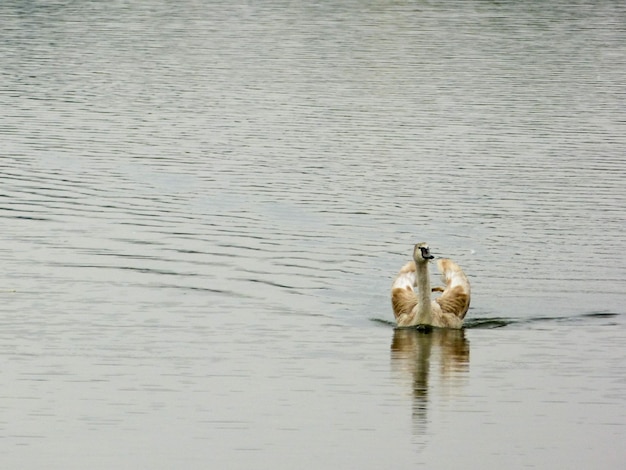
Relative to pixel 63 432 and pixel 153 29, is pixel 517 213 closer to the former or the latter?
pixel 63 432

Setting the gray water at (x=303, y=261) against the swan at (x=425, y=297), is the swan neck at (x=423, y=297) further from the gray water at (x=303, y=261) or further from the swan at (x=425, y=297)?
the gray water at (x=303, y=261)

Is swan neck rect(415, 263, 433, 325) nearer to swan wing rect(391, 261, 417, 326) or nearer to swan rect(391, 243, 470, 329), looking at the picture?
swan rect(391, 243, 470, 329)

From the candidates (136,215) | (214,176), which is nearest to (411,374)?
(136,215)

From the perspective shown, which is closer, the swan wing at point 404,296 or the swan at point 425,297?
the swan at point 425,297

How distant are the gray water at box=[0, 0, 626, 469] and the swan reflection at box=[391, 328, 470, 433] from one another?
0.17ft

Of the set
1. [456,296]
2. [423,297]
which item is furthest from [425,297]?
[456,296]

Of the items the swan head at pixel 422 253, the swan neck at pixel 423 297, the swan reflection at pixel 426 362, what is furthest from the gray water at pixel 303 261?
the swan head at pixel 422 253

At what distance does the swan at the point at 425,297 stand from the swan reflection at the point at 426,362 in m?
0.16

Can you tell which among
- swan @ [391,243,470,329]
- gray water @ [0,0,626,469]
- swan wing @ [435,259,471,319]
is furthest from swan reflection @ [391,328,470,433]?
swan wing @ [435,259,471,319]

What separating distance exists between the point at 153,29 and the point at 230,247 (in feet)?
159

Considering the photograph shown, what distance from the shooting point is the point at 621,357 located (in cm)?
2236

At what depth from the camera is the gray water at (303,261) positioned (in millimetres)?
18734

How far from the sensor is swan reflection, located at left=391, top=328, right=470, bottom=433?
20531 millimetres

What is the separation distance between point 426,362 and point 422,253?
2.29 metres
